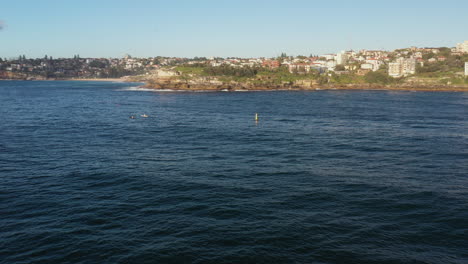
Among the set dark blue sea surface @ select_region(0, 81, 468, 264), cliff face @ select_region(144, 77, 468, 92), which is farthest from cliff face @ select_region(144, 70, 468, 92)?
dark blue sea surface @ select_region(0, 81, 468, 264)

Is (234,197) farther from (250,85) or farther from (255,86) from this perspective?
(255,86)

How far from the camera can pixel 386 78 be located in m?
199

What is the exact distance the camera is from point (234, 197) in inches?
1184

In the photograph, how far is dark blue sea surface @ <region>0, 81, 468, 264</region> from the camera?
71.2 feet

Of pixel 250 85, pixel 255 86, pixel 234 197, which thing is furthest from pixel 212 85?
pixel 234 197

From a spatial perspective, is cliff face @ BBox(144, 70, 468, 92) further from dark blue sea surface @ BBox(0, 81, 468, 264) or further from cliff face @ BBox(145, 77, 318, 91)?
dark blue sea surface @ BBox(0, 81, 468, 264)

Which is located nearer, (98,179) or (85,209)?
(85,209)

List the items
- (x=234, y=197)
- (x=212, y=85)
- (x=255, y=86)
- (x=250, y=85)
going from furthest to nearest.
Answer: (x=255, y=86) < (x=250, y=85) < (x=212, y=85) < (x=234, y=197)

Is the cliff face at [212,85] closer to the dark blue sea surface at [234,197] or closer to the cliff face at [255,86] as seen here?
the cliff face at [255,86]

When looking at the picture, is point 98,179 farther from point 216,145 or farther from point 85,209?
point 216,145

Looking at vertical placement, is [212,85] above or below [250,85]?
below

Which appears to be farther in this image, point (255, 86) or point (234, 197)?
point (255, 86)

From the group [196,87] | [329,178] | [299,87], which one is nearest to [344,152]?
[329,178]

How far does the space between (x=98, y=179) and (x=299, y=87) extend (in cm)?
17000
